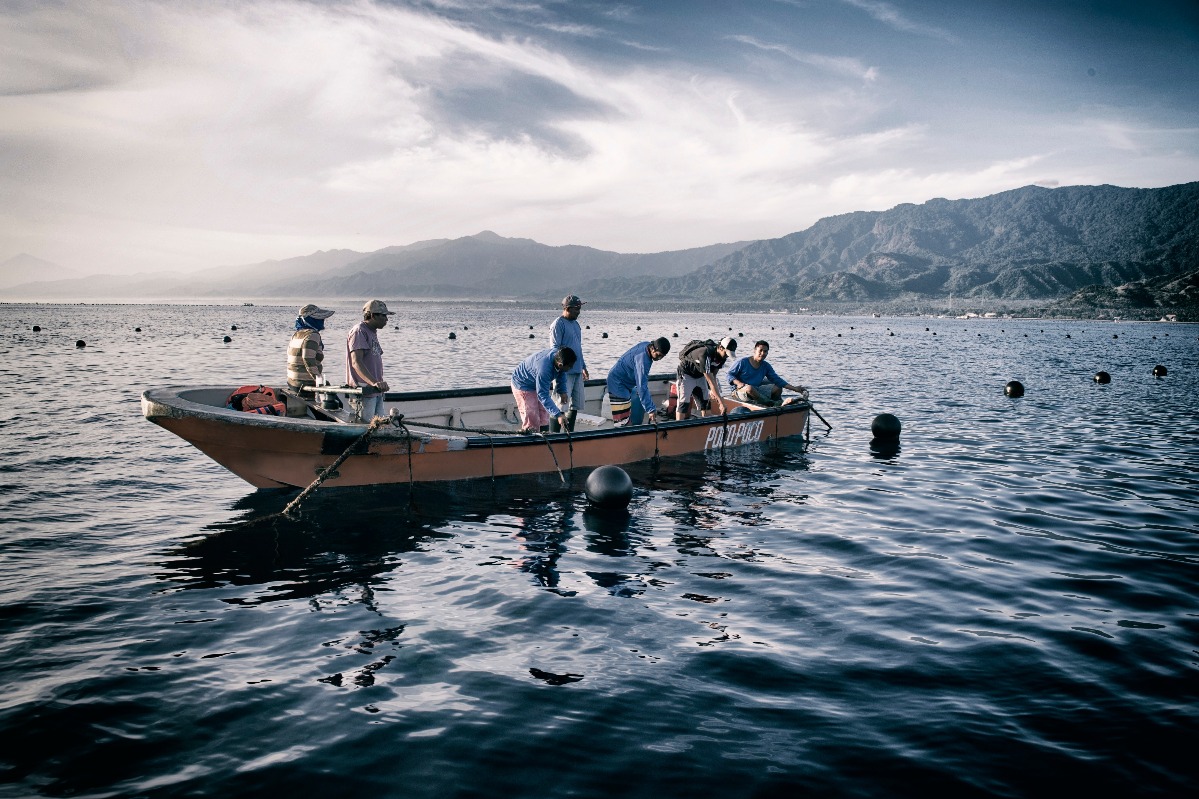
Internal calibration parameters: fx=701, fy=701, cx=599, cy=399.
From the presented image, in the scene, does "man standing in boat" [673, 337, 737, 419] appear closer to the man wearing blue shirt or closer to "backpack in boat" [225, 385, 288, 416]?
the man wearing blue shirt

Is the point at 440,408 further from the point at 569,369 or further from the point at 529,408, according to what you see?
the point at 569,369

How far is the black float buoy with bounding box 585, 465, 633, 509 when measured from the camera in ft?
36.2

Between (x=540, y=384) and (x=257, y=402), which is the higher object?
(x=540, y=384)

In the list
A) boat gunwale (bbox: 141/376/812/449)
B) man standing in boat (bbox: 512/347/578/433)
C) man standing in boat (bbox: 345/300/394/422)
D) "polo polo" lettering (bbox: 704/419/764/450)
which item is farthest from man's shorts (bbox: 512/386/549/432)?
"polo polo" lettering (bbox: 704/419/764/450)

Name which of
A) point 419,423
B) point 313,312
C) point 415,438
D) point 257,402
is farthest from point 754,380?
point 257,402

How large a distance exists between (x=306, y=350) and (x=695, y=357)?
298 inches

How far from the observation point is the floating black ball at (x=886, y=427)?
17531mm

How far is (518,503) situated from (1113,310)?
164153 millimetres

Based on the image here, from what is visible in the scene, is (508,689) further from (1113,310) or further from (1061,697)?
(1113,310)

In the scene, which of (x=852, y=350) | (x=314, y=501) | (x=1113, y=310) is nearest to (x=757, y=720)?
(x=314, y=501)

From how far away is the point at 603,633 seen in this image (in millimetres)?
6922

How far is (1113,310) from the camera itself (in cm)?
13825

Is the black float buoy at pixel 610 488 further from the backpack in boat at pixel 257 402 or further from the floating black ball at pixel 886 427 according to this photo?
the floating black ball at pixel 886 427

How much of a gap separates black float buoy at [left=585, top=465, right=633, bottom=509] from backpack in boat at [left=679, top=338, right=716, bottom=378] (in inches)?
169
